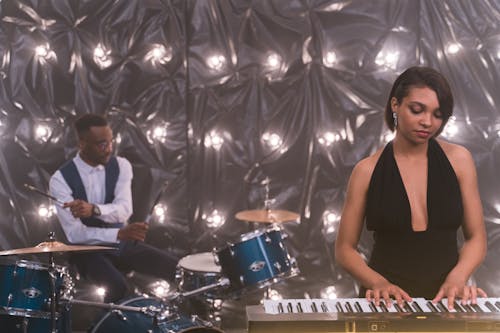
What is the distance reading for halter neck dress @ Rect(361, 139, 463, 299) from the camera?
254 centimetres

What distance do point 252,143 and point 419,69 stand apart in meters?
2.82

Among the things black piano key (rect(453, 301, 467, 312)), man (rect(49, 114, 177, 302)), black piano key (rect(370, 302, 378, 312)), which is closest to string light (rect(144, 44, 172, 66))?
man (rect(49, 114, 177, 302))

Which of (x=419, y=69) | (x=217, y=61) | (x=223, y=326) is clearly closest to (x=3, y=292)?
(x=223, y=326)

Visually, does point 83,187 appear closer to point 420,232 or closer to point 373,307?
point 420,232

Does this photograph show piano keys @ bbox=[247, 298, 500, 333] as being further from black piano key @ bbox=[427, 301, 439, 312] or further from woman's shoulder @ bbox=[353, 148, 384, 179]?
woman's shoulder @ bbox=[353, 148, 384, 179]

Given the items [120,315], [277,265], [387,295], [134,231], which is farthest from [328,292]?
[387,295]

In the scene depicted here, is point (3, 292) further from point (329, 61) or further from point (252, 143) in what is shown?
point (329, 61)

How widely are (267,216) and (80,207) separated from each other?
61.5 inches

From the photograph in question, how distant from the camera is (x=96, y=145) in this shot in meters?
5.05

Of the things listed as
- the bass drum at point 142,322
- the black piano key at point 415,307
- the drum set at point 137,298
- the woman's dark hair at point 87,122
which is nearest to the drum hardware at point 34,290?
the drum set at point 137,298

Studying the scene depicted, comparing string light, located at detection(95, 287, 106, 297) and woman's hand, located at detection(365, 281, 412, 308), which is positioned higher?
string light, located at detection(95, 287, 106, 297)

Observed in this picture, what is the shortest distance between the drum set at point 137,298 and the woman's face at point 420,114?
195 cm

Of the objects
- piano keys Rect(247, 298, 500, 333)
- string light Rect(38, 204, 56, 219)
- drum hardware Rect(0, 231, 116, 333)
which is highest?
string light Rect(38, 204, 56, 219)

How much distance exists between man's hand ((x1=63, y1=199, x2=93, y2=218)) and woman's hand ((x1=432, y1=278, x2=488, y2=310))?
129 inches
